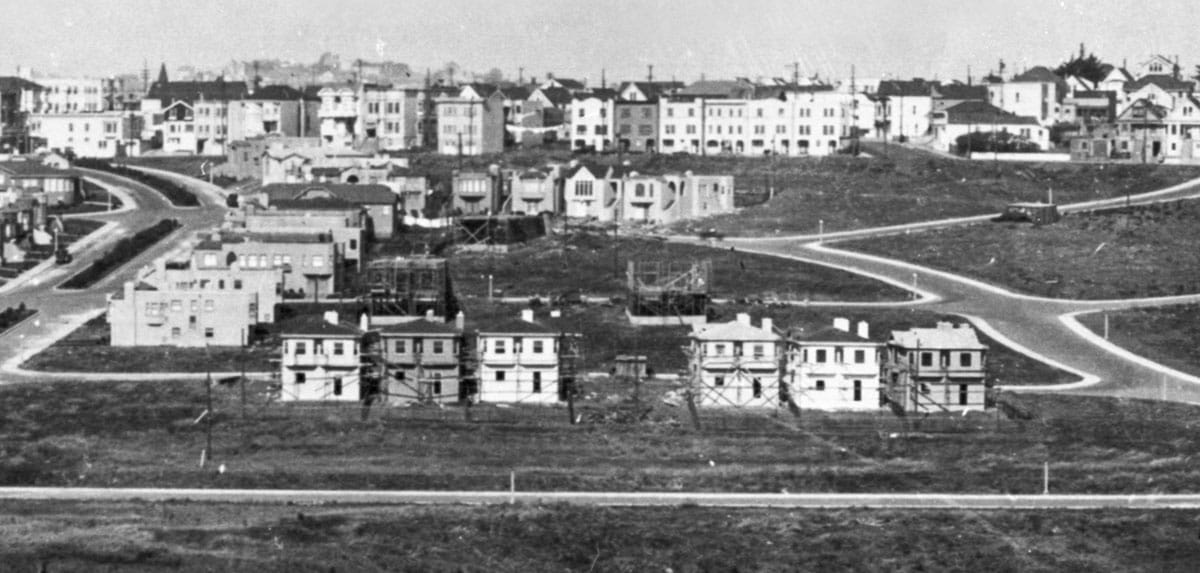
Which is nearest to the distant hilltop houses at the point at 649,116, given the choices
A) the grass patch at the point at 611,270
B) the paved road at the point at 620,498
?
the grass patch at the point at 611,270

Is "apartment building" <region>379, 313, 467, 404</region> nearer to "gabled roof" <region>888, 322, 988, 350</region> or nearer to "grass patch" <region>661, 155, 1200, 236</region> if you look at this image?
"gabled roof" <region>888, 322, 988, 350</region>

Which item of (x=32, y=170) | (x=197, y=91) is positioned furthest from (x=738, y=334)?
(x=197, y=91)

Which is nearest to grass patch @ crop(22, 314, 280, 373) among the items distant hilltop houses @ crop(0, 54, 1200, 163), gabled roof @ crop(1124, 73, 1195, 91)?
distant hilltop houses @ crop(0, 54, 1200, 163)

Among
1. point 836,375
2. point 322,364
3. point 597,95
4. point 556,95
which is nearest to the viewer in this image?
point 322,364

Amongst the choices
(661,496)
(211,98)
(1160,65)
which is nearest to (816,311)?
(661,496)

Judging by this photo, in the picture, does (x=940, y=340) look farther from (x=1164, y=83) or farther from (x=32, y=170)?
(x=1164, y=83)

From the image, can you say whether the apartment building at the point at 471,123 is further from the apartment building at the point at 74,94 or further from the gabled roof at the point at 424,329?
the gabled roof at the point at 424,329
